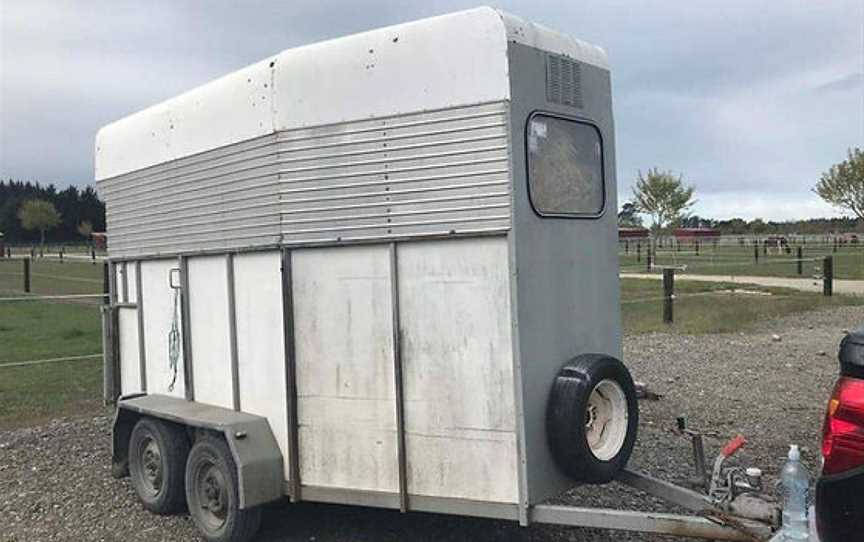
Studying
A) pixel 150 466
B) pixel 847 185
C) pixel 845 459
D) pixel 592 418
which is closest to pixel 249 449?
pixel 150 466

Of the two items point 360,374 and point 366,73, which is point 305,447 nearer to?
point 360,374

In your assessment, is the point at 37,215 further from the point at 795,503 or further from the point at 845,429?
the point at 845,429

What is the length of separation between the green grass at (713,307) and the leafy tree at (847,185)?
92.1ft

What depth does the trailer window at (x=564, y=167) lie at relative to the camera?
4.03 metres

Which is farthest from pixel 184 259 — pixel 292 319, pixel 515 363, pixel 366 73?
pixel 515 363

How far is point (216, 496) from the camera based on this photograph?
16.2 ft

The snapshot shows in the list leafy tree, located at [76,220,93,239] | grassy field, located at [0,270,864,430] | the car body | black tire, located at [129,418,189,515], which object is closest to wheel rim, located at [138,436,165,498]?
black tire, located at [129,418,189,515]

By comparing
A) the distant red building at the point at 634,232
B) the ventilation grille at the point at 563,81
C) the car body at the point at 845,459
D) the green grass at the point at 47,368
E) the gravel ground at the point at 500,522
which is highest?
the distant red building at the point at 634,232

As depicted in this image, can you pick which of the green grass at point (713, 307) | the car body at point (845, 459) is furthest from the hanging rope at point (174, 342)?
the green grass at point (713, 307)

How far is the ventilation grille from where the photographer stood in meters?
4.14

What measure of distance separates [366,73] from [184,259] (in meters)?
2.18

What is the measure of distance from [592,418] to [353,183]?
6.12 ft

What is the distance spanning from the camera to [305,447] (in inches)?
180

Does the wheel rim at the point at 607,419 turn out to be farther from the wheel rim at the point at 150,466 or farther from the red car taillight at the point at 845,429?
the wheel rim at the point at 150,466
